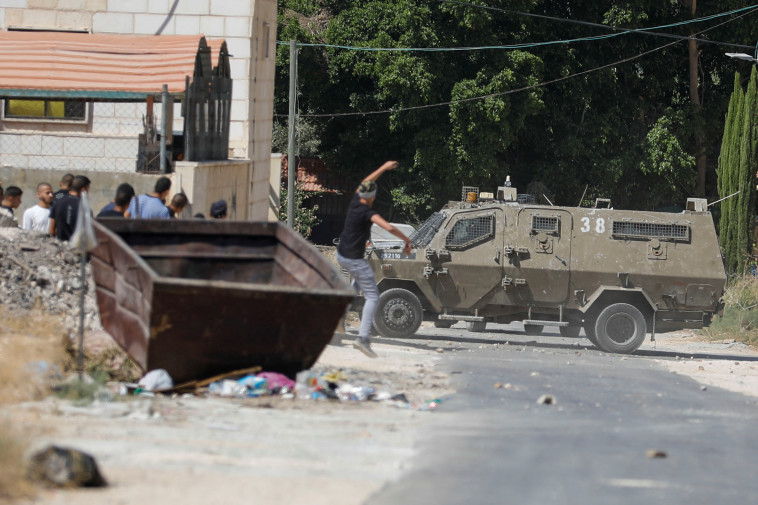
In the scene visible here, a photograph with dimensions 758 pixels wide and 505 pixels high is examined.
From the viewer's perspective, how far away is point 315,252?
9.62 metres

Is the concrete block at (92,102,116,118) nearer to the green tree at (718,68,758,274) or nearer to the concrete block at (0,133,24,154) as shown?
the concrete block at (0,133,24,154)

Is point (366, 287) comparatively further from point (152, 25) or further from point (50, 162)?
point (152, 25)

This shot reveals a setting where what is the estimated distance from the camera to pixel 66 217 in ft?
37.2

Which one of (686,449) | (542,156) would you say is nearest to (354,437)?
(686,449)

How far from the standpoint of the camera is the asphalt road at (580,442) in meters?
6.43

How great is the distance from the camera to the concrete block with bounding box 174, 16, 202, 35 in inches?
811

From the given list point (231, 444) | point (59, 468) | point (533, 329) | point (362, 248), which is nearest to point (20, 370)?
point (231, 444)

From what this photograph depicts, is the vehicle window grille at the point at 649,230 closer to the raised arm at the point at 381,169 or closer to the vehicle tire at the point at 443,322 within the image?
the vehicle tire at the point at 443,322

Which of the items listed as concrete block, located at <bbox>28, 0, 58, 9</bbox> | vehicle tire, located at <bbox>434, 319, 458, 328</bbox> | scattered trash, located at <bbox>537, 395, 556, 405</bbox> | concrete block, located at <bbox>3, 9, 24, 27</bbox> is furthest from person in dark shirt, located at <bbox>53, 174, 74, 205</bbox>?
concrete block, located at <bbox>3, 9, 24, 27</bbox>

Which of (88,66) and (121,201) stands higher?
(88,66)

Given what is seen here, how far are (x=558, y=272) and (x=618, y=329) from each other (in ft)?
4.15

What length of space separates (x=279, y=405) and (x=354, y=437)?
1.16 metres

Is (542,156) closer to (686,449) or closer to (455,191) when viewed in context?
(455,191)

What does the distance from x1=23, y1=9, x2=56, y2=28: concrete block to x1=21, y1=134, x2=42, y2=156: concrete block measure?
508 cm
